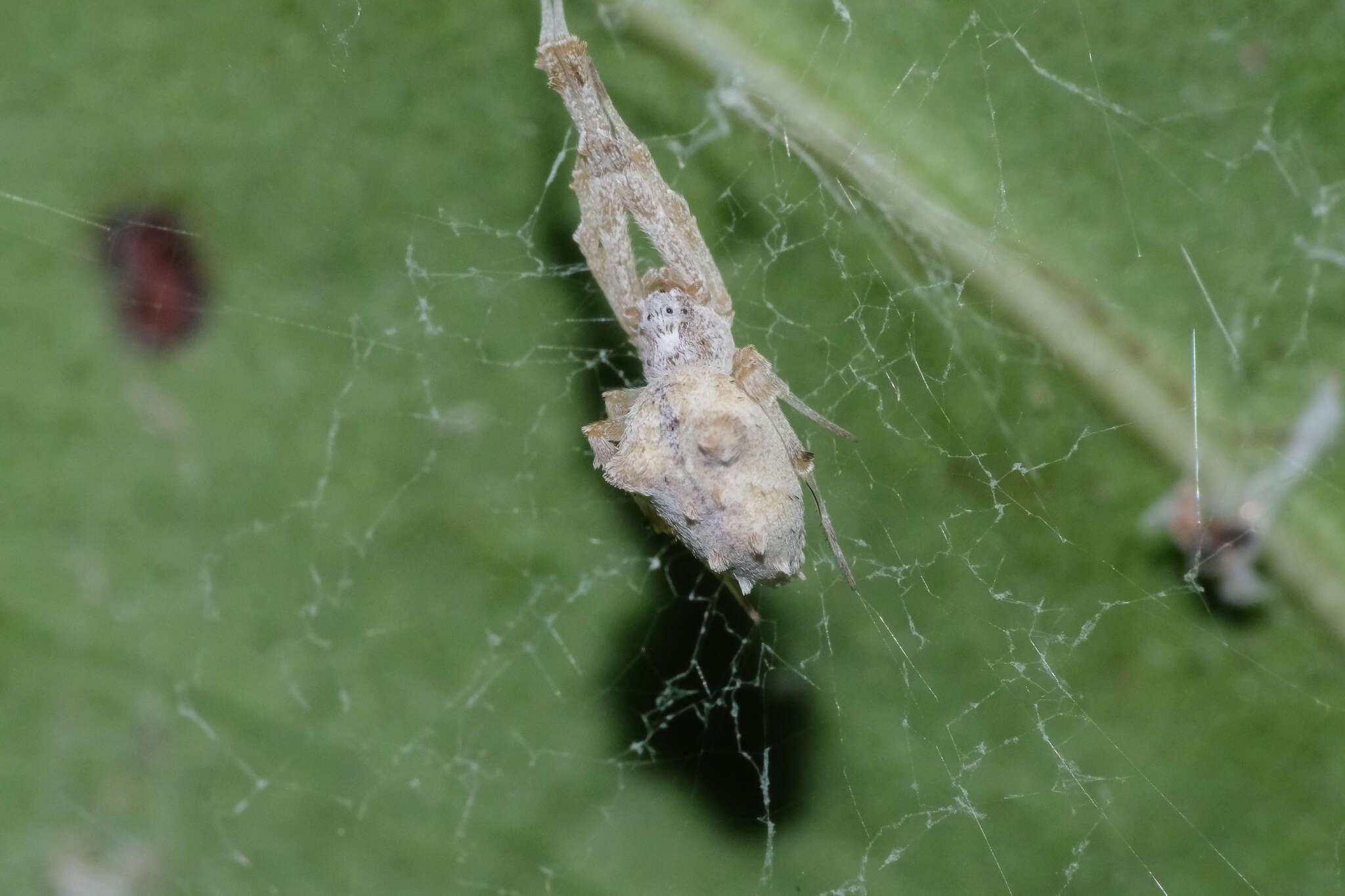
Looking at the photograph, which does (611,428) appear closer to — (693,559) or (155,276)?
(693,559)

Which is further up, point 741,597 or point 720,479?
point 720,479

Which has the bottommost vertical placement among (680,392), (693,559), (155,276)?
(155,276)

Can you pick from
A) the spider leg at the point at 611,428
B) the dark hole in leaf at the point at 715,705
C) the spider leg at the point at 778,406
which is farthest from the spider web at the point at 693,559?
the spider leg at the point at 611,428

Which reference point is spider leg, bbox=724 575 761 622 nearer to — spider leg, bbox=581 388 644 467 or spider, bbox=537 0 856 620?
spider, bbox=537 0 856 620

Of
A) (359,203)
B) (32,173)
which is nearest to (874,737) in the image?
(359,203)

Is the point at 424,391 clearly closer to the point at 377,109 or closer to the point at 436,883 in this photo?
the point at 377,109

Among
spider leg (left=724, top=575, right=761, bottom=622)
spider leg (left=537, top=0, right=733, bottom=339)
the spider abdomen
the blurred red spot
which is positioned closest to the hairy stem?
spider leg (left=537, top=0, right=733, bottom=339)

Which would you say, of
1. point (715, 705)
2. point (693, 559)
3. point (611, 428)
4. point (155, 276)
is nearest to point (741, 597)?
point (693, 559)
